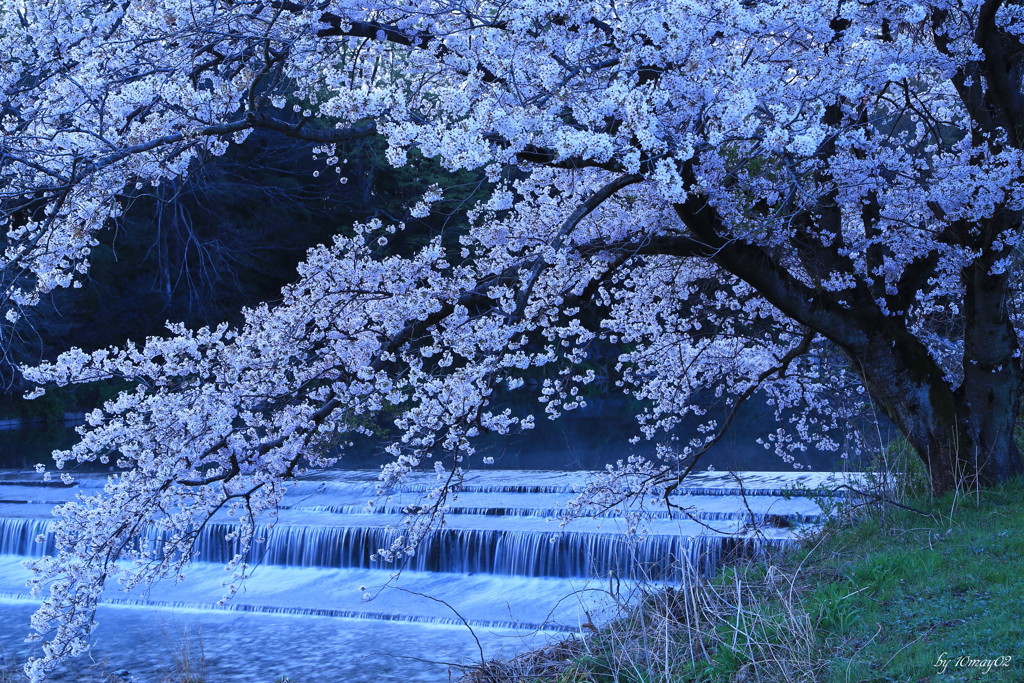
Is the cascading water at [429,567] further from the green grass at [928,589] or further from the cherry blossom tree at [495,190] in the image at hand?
the cherry blossom tree at [495,190]

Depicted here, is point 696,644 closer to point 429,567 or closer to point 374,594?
point 374,594

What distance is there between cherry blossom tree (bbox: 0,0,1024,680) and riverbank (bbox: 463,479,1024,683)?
1.09m

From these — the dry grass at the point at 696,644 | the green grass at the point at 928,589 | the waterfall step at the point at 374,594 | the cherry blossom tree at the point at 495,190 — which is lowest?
the waterfall step at the point at 374,594

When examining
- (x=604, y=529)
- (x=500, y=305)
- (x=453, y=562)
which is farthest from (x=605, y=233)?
(x=453, y=562)

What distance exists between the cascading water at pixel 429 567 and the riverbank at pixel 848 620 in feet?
4.41

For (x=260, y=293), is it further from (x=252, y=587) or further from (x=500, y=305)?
(x=500, y=305)

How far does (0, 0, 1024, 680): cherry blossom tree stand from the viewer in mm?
4785

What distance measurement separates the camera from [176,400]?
17.3ft

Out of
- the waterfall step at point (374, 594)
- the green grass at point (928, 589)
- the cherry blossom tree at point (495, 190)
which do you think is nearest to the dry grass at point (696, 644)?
the green grass at point (928, 589)

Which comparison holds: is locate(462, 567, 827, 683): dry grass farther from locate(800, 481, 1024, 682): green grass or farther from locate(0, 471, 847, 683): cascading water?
locate(0, 471, 847, 683): cascading water

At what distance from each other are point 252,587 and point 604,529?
391 centimetres

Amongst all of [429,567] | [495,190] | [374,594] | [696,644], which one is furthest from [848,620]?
[429,567]

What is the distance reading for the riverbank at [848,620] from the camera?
404 centimetres

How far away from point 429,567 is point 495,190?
5.74 m
